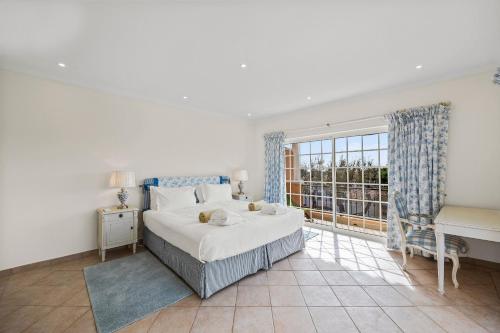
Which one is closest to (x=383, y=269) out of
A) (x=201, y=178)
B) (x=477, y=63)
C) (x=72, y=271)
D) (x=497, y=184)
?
(x=497, y=184)

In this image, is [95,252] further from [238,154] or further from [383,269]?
[383,269]

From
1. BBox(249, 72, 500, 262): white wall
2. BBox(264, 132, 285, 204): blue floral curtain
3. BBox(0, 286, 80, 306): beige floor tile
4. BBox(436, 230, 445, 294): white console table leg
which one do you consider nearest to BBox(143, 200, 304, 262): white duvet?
BBox(0, 286, 80, 306): beige floor tile

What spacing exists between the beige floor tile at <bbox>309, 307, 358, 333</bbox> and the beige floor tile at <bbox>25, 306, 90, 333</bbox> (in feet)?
7.11

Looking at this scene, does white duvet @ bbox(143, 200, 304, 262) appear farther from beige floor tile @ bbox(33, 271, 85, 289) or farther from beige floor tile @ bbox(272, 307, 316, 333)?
beige floor tile @ bbox(33, 271, 85, 289)

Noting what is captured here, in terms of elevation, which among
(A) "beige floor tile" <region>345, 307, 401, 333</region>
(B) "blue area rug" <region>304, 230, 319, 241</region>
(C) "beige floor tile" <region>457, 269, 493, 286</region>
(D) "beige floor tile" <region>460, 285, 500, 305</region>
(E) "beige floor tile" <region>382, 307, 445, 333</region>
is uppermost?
(B) "blue area rug" <region>304, 230, 319, 241</region>

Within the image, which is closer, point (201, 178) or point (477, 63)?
point (477, 63)

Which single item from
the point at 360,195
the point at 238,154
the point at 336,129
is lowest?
the point at 360,195

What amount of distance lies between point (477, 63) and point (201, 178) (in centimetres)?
458

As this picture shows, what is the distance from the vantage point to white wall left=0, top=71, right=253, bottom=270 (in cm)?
262

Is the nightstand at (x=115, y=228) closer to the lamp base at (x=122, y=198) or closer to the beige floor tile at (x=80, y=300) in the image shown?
the lamp base at (x=122, y=198)

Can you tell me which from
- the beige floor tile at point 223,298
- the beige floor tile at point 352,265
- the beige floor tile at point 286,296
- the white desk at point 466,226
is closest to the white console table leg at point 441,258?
the white desk at point 466,226

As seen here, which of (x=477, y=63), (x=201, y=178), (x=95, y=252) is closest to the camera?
(x=477, y=63)

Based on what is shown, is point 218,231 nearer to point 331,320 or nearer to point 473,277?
point 331,320

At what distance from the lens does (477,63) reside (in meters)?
2.59
